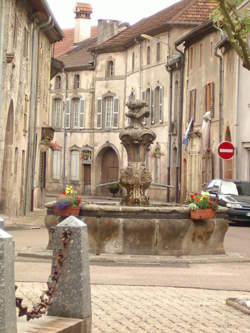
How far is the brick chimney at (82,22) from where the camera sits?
2724 inches

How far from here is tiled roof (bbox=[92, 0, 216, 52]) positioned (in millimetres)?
47375

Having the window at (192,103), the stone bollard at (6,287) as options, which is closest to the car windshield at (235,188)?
the window at (192,103)

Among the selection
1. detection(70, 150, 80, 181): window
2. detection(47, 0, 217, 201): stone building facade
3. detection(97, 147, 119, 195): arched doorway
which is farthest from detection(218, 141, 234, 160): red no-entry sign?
detection(70, 150, 80, 181): window

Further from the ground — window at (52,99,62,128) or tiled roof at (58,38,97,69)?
tiled roof at (58,38,97,69)

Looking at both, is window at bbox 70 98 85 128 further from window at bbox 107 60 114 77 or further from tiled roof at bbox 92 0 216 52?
tiled roof at bbox 92 0 216 52

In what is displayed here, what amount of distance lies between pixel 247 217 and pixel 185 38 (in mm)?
17603

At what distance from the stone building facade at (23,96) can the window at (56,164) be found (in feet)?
Result: 78.0

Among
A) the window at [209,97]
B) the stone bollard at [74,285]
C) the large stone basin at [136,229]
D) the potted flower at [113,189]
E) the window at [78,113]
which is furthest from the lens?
the window at [78,113]

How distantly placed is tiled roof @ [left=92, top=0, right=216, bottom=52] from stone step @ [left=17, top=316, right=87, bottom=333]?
115 ft

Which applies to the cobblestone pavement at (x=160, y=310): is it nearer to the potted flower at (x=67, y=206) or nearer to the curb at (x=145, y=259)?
the curb at (x=145, y=259)

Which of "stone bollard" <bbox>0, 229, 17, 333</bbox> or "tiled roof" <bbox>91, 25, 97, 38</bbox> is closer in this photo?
"stone bollard" <bbox>0, 229, 17, 333</bbox>

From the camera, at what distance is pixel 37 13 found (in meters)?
31.3

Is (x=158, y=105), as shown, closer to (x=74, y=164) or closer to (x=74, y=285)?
(x=74, y=164)

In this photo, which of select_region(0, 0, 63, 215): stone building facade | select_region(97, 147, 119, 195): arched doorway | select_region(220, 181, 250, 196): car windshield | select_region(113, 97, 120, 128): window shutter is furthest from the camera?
select_region(97, 147, 119, 195): arched doorway
